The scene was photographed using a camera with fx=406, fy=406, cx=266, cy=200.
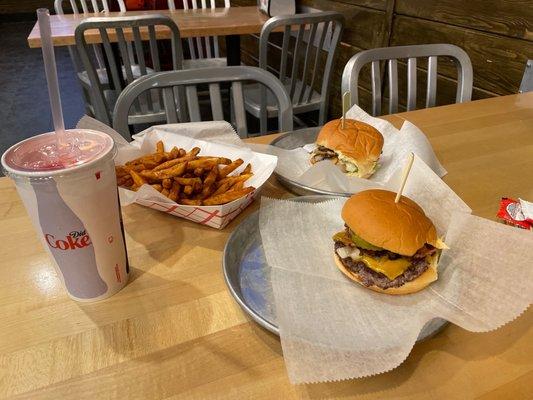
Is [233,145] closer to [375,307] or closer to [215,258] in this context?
[215,258]

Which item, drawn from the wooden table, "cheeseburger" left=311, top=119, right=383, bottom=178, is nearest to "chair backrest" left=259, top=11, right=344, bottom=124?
"cheeseburger" left=311, top=119, right=383, bottom=178

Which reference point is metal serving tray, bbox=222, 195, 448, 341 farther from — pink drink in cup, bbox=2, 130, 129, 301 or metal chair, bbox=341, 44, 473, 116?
metal chair, bbox=341, 44, 473, 116

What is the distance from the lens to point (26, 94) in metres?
4.75

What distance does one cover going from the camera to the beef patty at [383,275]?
0.77 metres

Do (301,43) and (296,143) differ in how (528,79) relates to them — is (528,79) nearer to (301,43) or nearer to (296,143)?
(301,43)

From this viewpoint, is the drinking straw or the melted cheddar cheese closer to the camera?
the drinking straw

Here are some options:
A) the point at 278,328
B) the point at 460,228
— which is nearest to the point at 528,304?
the point at 460,228

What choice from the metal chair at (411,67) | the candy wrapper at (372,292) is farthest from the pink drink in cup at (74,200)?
the metal chair at (411,67)

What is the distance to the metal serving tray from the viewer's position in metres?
0.67

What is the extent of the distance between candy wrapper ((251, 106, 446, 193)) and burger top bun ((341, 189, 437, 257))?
0.22 metres

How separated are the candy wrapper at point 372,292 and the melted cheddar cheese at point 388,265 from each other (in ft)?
0.15

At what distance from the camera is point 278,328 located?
643 mm

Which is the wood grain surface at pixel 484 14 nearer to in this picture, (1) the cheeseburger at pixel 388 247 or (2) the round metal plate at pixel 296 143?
(2) the round metal plate at pixel 296 143

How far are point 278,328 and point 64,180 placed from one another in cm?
38
